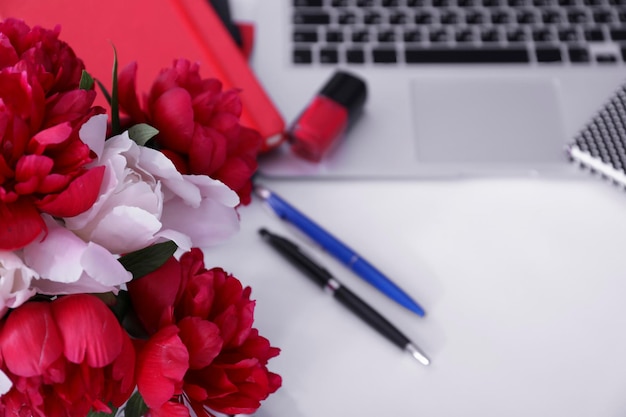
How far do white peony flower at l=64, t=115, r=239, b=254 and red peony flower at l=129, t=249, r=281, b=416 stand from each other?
0.08ft

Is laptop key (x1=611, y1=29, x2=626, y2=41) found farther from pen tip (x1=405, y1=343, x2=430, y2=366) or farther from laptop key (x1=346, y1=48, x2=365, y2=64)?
pen tip (x1=405, y1=343, x2=430, y2=366)

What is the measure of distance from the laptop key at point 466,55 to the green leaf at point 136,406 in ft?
1.41

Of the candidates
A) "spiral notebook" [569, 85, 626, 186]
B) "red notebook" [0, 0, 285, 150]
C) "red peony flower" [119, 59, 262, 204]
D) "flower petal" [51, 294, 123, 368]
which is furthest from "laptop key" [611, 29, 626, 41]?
"flower petal" [51, 294, 123, 368]

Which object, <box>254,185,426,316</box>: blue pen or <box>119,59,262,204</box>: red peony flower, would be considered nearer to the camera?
<box>119,59,262,204</box>: red peony flower

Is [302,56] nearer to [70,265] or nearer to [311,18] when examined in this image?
[311,18]

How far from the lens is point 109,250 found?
0.98 ft

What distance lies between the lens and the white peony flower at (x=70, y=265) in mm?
274

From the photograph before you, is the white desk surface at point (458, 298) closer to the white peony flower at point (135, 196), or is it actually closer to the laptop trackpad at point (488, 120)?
the laptop trackpad at point (488, 120)

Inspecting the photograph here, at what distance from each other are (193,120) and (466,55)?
1.29 ft

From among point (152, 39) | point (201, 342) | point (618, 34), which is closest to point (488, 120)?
point (618, 34)

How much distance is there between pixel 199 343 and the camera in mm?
296

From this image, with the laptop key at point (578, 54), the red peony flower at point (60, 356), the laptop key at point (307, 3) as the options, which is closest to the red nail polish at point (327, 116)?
the laptop key at point (307, 3)

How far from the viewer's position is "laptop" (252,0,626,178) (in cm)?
59

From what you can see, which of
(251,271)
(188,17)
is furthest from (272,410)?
(188,17)
